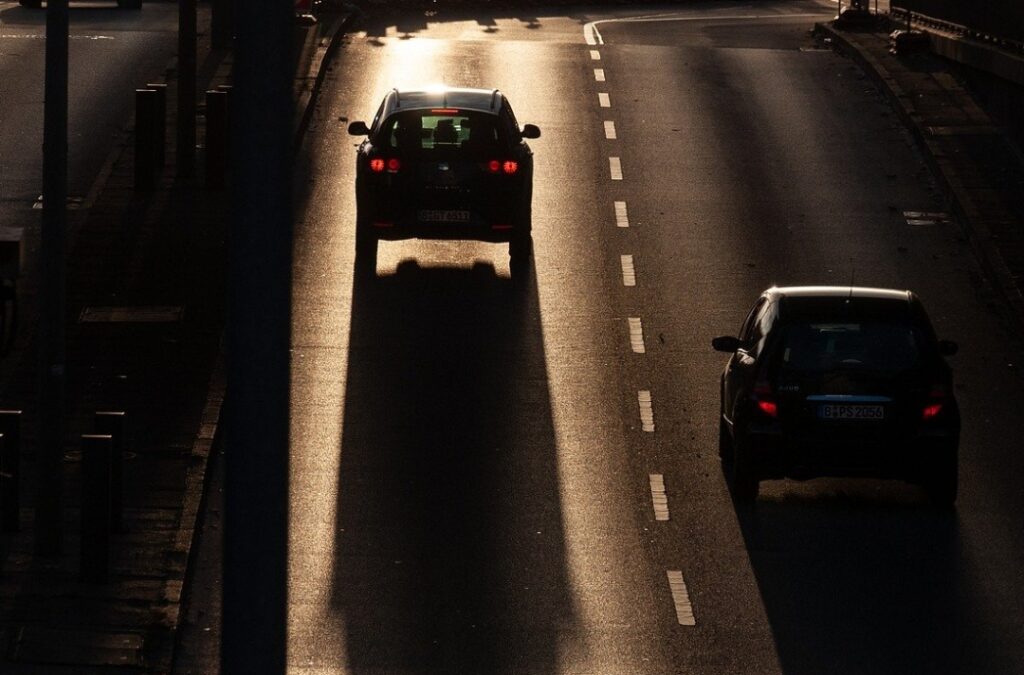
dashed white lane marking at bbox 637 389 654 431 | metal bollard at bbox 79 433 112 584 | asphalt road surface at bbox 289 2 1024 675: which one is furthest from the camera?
dashed white lane marking at bbox 637 389 654 431

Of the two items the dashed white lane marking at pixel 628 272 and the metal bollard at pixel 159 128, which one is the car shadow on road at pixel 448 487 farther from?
the metal bollard at pixel 159 128

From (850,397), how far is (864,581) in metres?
1.72

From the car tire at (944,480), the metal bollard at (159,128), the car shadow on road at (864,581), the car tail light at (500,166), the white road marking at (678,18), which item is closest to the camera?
the car shadow on road at (864,581)

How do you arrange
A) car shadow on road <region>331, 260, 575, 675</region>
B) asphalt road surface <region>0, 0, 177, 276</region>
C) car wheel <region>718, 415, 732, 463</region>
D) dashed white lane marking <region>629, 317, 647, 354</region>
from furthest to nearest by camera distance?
asphalt road surface <region>0, 0, 177, 276</region> < dashed white lane marking <region>629, 317, 647, 354</region> < car wheel <region>718, 415, 732, 463</region> < car shadow on road <region>331, 260, 575, 675</region>

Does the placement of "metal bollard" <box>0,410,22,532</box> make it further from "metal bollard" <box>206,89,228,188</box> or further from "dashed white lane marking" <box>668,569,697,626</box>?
"metal bollard" <box>206,89,228,188</box>

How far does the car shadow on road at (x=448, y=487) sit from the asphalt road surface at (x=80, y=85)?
4.79 meters

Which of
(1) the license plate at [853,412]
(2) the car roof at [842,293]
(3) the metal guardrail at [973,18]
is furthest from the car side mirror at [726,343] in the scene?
(3) the metal guardrail at [973,18]

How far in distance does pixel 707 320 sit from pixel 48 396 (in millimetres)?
9559

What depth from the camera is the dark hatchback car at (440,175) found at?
2216cm

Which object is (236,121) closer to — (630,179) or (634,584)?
(634,584)

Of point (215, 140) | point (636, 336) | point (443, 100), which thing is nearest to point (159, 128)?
point (215, 140)

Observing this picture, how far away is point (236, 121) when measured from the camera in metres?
5.16

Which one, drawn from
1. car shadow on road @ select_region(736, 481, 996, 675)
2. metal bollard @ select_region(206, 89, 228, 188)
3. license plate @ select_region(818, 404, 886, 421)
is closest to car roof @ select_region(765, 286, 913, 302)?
license plate @ select_region(818, 404, 886, 421)

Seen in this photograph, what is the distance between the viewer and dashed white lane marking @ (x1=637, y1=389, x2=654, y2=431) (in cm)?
1784
